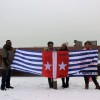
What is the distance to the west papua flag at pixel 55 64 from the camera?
37.3ft

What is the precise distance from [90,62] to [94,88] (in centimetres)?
85

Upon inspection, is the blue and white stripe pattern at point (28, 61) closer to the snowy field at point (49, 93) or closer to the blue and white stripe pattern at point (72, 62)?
the blue and white stripe pattern at point (72, 62)

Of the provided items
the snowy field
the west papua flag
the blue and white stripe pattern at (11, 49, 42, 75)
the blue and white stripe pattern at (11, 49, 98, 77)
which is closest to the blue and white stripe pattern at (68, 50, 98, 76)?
the blue and white stripe pattern at (11, 49, 98, 77)

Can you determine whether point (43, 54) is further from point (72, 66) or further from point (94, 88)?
point (94, 88)

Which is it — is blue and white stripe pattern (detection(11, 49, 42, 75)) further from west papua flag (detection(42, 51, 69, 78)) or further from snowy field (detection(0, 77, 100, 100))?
snowy field (detection(0, 77, 100, 100))

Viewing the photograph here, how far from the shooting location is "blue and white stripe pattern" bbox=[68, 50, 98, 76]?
1144 cm

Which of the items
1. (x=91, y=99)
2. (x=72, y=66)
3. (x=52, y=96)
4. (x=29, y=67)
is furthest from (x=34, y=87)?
(x=91, y=99)

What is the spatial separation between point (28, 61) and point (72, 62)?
57.1 inches

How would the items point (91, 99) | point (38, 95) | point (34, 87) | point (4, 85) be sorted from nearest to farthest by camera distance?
point (91, 99) → point (38, 95) → point (4, 85) → point (34, 87)

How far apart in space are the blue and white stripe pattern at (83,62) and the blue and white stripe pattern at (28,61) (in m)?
1.01

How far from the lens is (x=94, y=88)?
453 inches

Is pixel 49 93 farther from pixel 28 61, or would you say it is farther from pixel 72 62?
pixel 28 61

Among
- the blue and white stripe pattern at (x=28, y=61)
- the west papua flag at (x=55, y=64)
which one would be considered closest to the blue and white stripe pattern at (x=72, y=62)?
the blue and white stripe pattern at (x=28, y=61)

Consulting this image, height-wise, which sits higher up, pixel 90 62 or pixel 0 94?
pixel 90 62
